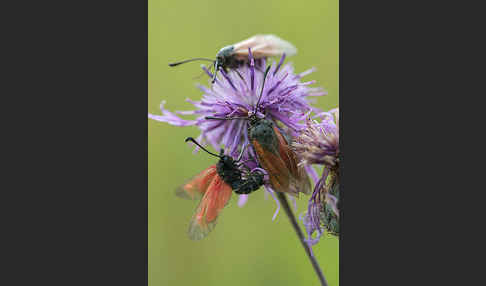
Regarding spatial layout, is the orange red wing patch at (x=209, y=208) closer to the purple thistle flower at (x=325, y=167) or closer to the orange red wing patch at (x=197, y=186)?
the orange red wing patch at (x=197, y=186)

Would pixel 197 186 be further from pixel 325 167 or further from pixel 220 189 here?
pixel 325 167

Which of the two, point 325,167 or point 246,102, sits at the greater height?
point 246,102

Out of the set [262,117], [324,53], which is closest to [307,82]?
[324,53]

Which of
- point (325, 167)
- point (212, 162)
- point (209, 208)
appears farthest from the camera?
point (212, 162)

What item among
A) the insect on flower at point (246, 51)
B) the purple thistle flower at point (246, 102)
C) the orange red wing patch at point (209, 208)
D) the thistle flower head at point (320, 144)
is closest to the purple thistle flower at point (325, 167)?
the thistle flower head at point (320, 144)

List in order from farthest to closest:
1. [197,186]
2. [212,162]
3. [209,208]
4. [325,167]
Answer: [212,162], [197,186], [209,208], [325,167]

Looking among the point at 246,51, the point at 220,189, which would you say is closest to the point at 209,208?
the point at 220,189
